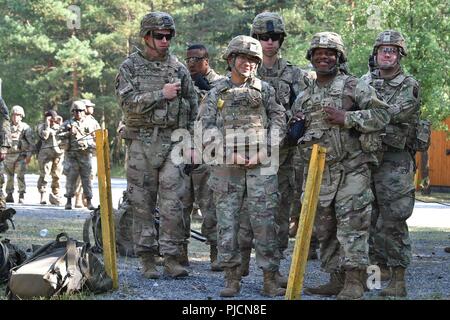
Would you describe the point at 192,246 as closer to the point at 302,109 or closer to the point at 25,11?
the point at 302,109

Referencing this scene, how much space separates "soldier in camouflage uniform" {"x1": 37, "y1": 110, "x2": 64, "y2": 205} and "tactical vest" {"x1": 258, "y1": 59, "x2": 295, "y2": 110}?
13.1m

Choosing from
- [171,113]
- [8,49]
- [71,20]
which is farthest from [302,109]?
[8,49]

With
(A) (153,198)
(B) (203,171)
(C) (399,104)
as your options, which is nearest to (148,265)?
(A) (153,198)

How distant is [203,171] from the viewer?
1114 cm

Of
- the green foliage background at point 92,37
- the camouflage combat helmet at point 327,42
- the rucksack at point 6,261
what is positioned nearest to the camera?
the camouflage combat helmet at point 327,42

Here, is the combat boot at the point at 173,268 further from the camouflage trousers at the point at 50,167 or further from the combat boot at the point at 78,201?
the camouflage trousers at the point at 50,167

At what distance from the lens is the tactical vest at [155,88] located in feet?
31.4

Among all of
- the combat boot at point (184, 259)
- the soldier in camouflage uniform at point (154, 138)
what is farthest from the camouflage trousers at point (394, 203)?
the combat boot at point (184, 259)

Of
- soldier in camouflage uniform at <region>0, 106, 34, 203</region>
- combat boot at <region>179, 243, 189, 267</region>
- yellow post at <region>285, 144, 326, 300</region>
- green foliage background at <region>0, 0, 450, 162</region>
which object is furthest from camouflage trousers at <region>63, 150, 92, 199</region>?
green foliage background at <region>0, 0, 450, 162</region>

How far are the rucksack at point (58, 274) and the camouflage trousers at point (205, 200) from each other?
252cm

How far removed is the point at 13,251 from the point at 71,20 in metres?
39.1

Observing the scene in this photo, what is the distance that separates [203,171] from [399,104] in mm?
2836

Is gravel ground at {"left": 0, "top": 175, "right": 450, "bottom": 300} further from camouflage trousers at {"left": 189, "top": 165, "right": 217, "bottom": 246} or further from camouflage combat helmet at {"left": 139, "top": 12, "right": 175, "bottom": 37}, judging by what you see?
camouflage combat helmet at {"left": 139, "top": 12, "right": 175, "bottom": 37}

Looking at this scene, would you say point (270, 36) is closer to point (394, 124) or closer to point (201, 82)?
point (201, 82)
